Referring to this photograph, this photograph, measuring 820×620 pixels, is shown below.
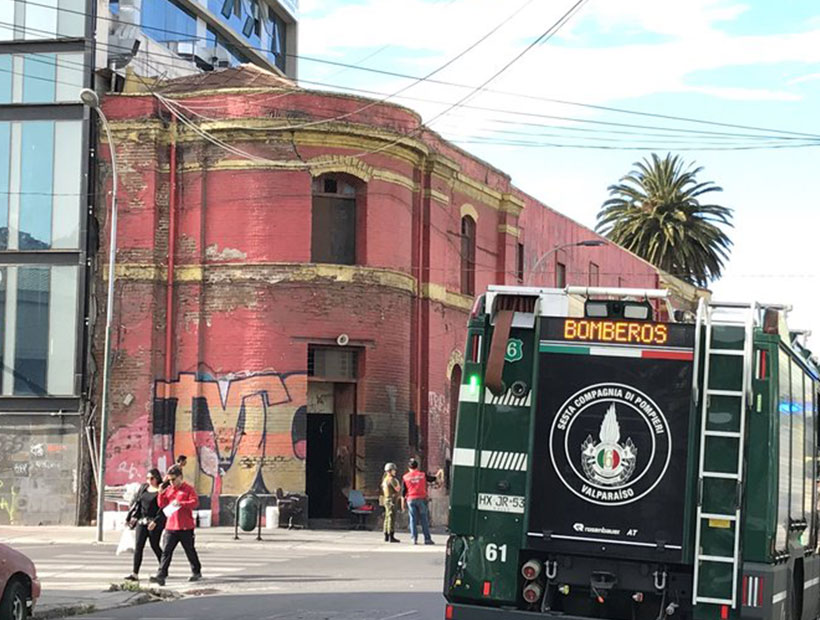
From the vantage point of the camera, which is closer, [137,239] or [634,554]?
[634,554]

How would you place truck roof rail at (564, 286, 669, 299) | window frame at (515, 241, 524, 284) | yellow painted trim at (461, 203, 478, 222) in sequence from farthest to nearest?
1. window frame at (515, 241, 524, 284)
2. yellow painted trim at (461, 203, 478, 222)
3. truck roof rail at (564, 286, 669, 299)

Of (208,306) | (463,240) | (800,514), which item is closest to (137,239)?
(208,306)

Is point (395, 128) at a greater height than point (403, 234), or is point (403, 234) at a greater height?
point (395, 128)

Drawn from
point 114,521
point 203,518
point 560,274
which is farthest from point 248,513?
point 560,274

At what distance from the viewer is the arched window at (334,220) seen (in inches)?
1352

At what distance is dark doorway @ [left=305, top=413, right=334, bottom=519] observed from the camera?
34469mm

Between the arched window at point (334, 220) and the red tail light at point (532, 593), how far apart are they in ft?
77.9

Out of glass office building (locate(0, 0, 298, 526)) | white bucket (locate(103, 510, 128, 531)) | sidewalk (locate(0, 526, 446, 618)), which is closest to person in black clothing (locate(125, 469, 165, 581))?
sidewalk (locate(0, 526, 446, 618))

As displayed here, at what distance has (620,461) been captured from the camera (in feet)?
35.1

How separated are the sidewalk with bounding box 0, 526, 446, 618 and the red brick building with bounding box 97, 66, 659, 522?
2115 mm

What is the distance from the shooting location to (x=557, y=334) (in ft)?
36.1

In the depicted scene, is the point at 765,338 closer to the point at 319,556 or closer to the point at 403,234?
the point at 319,556

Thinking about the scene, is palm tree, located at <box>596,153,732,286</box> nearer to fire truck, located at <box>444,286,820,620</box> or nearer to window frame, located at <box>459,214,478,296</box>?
window frame, located at <box>459,214,478,296</box>

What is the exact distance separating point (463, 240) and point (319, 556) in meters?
15.4
